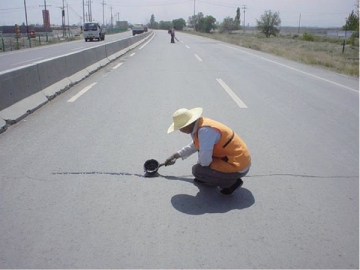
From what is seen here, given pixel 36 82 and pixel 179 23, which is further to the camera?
pixel 179 23

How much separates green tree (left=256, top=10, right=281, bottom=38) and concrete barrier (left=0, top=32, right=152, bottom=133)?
87.6 metres

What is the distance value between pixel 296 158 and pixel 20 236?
12.0ft

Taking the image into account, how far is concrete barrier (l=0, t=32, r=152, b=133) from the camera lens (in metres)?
6.27

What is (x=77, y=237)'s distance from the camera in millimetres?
2959

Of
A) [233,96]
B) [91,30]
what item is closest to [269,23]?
[91,30]

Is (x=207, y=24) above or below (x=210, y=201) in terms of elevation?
above

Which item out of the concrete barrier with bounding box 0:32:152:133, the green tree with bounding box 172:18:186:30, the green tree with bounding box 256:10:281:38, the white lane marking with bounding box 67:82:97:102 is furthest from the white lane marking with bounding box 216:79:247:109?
the green tree with bounding box 172:18:186:30

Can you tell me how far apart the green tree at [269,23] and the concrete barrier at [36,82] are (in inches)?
3447

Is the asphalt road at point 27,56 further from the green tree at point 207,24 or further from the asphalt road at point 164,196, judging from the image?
the green tree at point 207,24

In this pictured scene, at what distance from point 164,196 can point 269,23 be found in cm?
9658

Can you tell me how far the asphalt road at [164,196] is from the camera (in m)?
2.80

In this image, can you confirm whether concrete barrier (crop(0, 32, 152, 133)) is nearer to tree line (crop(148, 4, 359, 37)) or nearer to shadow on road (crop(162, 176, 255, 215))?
shadow on road (crop(162, 176, 255, 215))

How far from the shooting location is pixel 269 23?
92.1 metres

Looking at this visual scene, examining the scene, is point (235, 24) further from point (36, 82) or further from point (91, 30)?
point (36, 82)
